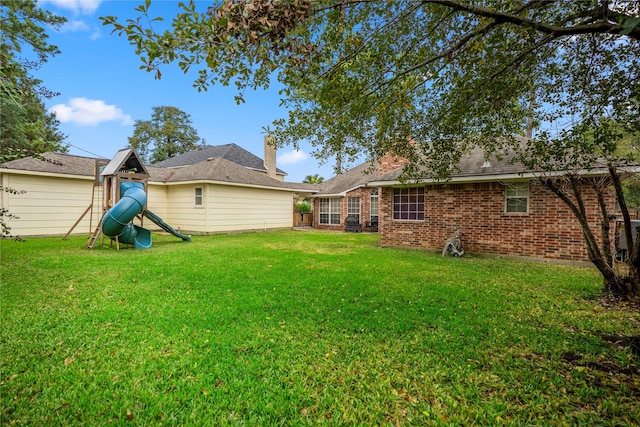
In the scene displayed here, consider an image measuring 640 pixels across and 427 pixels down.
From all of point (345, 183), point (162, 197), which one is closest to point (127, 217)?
point (162, 197)

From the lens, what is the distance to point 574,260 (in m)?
8.90

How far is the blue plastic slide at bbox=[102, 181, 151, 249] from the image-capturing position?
10320 millimetres

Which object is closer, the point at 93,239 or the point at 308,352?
the point at 308,352

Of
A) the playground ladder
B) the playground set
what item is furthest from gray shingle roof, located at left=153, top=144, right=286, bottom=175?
the playground ladder

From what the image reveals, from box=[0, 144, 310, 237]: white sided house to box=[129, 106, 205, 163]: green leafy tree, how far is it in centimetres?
2258

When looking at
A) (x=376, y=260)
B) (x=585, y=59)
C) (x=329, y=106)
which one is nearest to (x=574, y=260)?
(x=376, y=260)

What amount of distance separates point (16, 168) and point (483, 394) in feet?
54.7

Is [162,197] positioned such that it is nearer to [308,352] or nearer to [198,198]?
[198,198]

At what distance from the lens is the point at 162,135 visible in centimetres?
3800

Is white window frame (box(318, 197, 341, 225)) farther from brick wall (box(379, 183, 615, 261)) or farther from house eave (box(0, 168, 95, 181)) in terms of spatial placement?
house eave (box(0, 168, 95, 181))

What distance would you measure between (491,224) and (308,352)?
29.6ft

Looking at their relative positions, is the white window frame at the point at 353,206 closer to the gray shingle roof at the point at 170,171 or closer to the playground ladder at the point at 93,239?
the gray shingle roof at the point at 170,171

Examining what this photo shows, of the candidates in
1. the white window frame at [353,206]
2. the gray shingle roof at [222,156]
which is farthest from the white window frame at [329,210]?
the gray shingle roof at [222,156]

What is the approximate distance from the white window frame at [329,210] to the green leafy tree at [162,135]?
80.9ft
